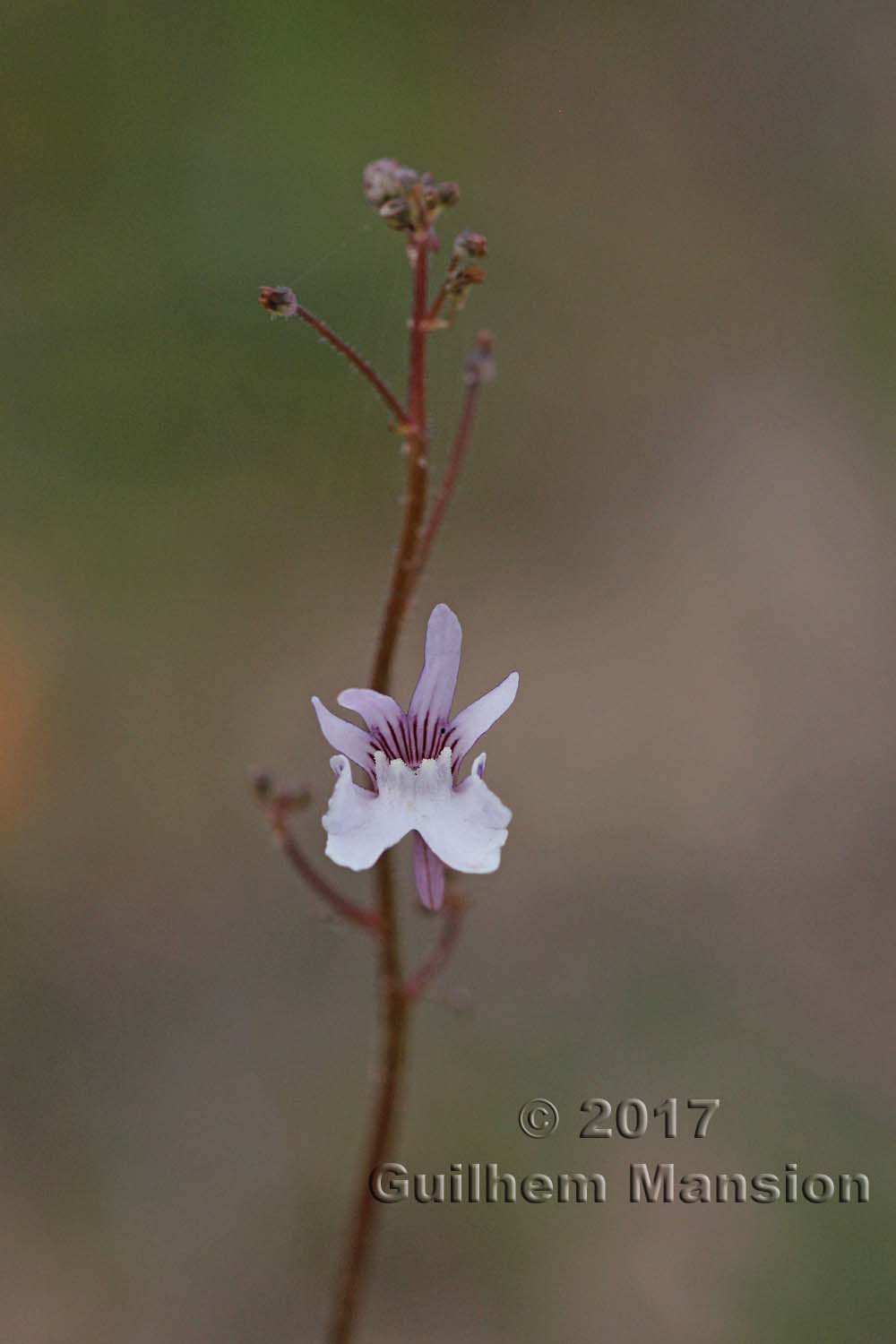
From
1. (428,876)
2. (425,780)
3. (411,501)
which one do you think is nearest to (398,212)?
(411,501)

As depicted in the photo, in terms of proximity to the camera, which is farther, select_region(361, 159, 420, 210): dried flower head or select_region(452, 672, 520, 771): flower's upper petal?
select_region(452, 672, 520, 771): flower's upper petal

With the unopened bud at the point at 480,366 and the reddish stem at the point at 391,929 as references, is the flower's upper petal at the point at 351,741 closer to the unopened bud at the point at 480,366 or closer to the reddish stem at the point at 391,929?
the reddish stem at the point at 391,929

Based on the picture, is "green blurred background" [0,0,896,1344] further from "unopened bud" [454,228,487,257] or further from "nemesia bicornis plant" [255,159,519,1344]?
"unopened bud" [454,228,487,257]
